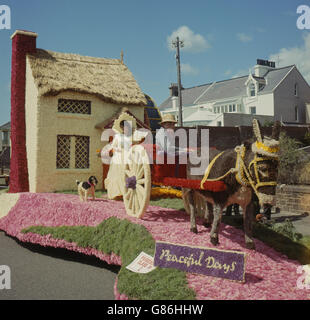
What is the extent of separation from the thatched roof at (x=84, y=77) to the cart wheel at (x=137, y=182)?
4.89 meters

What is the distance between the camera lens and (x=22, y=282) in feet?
19.0

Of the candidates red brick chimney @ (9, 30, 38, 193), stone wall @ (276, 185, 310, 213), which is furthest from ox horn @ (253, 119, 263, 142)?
red brick chimney @ (9, 30, 38, 193)

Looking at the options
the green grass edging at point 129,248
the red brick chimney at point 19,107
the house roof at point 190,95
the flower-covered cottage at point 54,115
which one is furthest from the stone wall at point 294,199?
the house roof at point 190,95

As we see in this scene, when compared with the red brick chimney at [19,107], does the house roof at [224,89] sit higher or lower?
higher

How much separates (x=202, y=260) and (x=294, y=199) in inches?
298

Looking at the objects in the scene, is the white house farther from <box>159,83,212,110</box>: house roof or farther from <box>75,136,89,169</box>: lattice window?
<box>75,136,89,169</box>: lattice window

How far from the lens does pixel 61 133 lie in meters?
10.6

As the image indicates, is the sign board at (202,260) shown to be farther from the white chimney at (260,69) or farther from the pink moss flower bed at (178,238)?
the white chimney at (260,69)

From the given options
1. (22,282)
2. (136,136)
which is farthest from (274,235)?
(22,282)

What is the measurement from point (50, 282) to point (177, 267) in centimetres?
251

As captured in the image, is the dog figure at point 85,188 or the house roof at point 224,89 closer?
the dog figure at point 85,188

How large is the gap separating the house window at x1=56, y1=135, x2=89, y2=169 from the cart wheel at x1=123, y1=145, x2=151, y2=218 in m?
4.45

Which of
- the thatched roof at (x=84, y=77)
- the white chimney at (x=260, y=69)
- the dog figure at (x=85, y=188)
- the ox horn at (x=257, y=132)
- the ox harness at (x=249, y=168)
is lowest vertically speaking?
the dog figure at (x=85, y=188)

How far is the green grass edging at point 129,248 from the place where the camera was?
4188 millimetres
